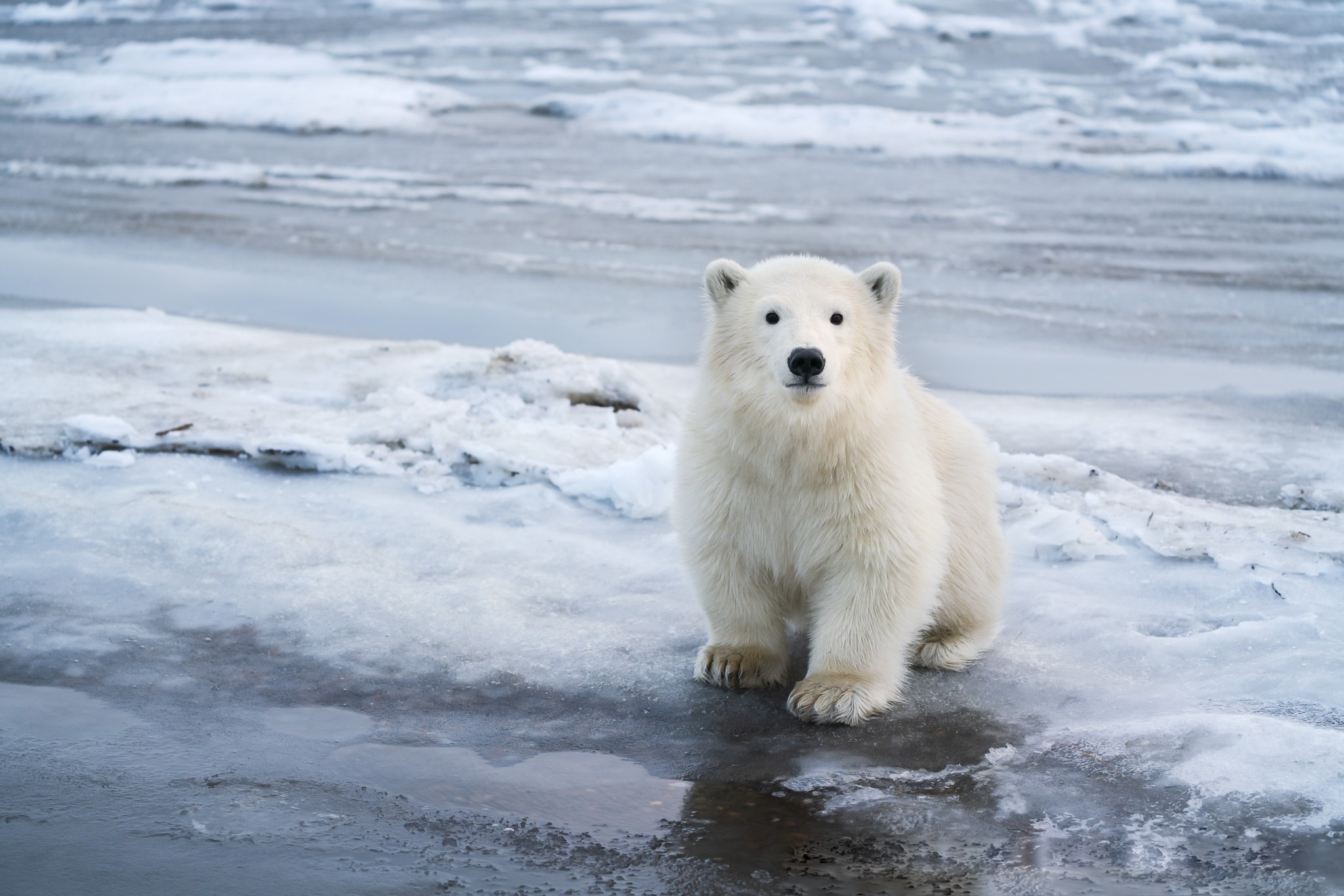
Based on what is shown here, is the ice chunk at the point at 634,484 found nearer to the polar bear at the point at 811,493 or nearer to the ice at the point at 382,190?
the polar bear at the point at 811,493

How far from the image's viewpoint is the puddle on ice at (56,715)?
2.76 m

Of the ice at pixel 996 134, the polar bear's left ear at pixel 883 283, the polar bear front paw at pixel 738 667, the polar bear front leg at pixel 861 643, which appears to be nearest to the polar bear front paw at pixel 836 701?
the polar bear front leg at pixel 861 643

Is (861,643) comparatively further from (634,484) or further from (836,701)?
(634,484)

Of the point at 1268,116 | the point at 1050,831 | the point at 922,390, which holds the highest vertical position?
the point at 1268,116

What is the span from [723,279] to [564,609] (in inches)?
45.0

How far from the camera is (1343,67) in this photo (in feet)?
59.0

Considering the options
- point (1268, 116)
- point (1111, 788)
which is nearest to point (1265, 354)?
point (1111, 788)

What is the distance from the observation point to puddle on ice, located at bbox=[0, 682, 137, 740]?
276 cm

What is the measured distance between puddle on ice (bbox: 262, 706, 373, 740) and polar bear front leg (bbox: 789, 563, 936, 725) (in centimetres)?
109

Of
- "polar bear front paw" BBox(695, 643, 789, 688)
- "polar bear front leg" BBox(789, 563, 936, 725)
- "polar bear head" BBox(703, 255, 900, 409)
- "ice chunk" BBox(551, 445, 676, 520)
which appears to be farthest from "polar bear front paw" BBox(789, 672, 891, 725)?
"ice chunk" BBox(551, 445, 676, 520)

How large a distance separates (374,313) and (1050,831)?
6.38m

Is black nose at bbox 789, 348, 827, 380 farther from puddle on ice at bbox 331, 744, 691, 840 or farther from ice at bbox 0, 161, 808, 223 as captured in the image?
ice at bbox 0, 161, 808, 223

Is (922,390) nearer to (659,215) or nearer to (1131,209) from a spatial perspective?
(659,215)

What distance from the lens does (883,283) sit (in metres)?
3.26
